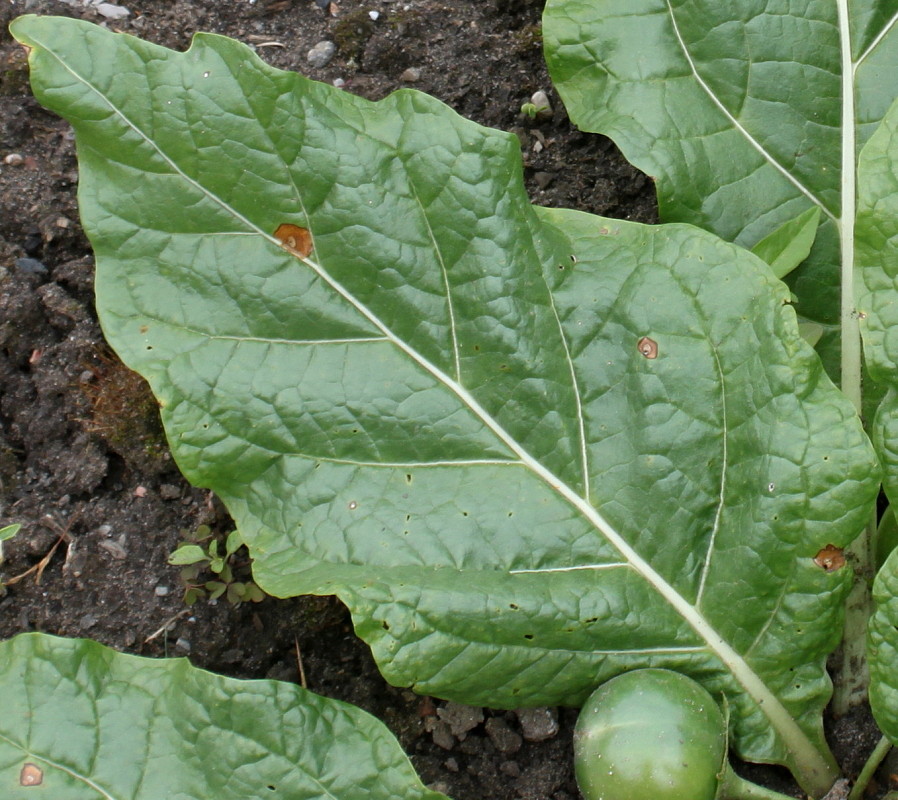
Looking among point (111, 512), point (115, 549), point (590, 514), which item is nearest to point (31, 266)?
point (111, 512)

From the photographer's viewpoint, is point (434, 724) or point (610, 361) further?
point (434, 724)

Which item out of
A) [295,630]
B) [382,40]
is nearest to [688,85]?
[382,40]

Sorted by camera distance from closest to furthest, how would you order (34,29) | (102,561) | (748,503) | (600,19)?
(34,29) → (748,503) → (600,19) → (102,561)

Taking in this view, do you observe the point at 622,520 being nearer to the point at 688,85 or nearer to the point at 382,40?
the point at 688,85

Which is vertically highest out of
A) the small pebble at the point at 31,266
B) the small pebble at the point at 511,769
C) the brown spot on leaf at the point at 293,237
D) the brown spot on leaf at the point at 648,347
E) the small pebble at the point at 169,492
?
the brown spot on leaf at the point at 293,237

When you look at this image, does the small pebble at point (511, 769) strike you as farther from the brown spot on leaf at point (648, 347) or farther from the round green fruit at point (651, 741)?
the brown spot on leaf at point (648, 347)

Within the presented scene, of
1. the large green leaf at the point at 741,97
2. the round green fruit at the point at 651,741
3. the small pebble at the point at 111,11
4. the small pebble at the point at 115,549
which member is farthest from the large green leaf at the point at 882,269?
the small pebble at the point at 111,11
